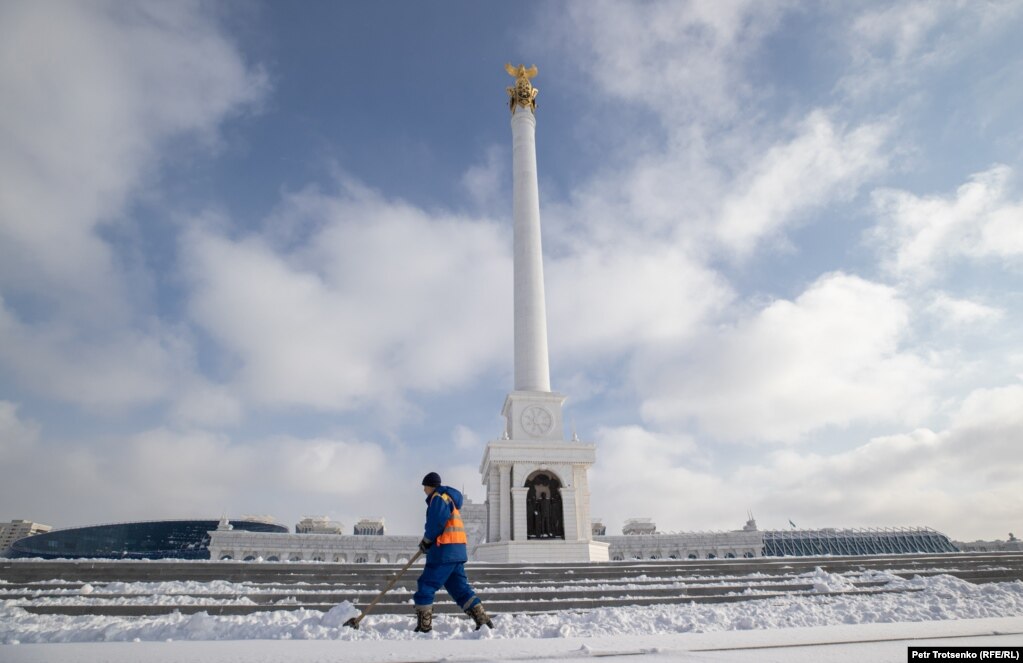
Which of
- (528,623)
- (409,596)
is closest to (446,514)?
(528,623)

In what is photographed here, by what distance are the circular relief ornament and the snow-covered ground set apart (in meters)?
17.9

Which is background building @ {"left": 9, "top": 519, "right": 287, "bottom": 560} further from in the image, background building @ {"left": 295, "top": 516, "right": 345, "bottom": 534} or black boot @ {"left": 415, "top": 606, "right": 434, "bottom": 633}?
black boot @ {"left": 415, "top": 606, "right": 434, "bottom": 633}

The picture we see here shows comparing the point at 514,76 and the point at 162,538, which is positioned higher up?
the point at 514,76

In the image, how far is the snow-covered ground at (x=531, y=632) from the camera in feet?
16.9

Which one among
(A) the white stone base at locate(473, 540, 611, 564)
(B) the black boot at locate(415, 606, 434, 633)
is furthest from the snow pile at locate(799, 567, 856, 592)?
(A) the white stone base at locate(473, 540, 611, 564)

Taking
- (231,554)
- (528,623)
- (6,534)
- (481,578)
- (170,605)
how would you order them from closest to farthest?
(528,623)
(170,605)
(481,578)
(231,554)
(6,534)

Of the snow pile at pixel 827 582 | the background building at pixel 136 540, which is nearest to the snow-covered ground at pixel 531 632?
the snow pile at pixel 827 582

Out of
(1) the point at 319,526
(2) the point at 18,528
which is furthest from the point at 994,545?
(2) the point at 18,528

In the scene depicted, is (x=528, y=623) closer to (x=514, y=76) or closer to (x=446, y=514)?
(x=446, y=514)

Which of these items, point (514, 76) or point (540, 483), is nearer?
point (540, 483)

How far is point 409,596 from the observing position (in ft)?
31.6

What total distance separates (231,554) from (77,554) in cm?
7052

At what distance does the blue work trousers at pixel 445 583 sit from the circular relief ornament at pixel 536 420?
2021 centimetres

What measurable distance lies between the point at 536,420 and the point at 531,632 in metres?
20.8
